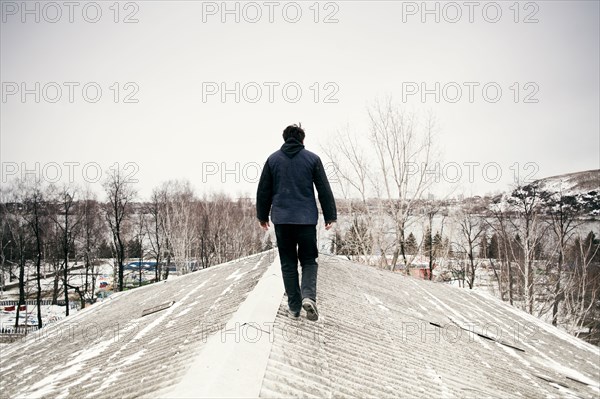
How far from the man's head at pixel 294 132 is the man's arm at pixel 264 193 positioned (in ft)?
1.11

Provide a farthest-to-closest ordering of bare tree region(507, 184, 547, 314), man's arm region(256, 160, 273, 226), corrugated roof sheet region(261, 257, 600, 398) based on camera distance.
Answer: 1. bare tree region(507, 184, 547, 314)
2. man's arm region(256, 160, 273, 226)
3. corrugated roof sheet region(261, 257, 600, 398)

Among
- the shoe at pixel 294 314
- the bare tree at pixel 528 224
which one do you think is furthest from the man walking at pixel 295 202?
the bare tree at pixel 528 224

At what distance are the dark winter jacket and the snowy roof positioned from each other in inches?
42.0

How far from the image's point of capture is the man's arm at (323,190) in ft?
10.9

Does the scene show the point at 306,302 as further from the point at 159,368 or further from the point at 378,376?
the point at 159,368

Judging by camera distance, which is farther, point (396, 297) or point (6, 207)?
point (6, 207)

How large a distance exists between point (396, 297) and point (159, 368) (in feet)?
18.0

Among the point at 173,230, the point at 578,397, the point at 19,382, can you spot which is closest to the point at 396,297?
the point at 578,397

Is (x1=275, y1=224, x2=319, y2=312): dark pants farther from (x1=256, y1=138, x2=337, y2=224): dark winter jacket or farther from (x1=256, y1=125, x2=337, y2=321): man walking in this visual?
(x1=256, y1=138, x2=337, y2=224): dark winter jacket

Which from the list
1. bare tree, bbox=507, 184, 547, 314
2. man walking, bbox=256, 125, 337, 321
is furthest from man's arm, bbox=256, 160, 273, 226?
bare tree, bbox=507, 184, 547, 314

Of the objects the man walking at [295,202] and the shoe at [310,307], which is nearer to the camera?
the man walking at [295,202]

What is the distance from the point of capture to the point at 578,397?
173 inches

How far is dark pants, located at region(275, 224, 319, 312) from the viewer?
3.32 meters

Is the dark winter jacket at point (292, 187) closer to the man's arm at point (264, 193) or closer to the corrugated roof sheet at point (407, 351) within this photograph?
the man's arm at point (264, 193)
